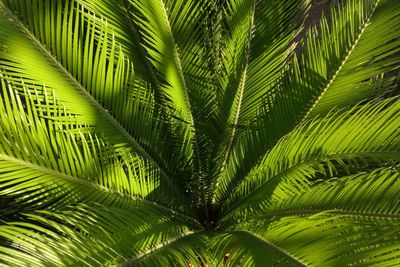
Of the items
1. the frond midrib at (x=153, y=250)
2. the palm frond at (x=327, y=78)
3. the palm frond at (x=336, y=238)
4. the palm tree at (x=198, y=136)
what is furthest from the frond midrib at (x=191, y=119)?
the palm frond at (x=336, y=238)

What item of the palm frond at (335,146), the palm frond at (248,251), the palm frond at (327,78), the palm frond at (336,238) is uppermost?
the palm frond at (327,78)

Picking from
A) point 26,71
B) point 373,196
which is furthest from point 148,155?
point 373,196

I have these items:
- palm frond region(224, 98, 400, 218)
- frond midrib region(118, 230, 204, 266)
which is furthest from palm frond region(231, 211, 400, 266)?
frond midrib region(118, 230, 204, 266)

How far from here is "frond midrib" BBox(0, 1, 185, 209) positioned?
5.25 feet

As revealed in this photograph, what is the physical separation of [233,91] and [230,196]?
1.53 feet

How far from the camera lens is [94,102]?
1.73 metres

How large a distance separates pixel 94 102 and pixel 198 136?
519 mm

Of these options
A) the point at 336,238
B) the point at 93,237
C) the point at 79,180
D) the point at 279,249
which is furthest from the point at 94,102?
the point at 336,238

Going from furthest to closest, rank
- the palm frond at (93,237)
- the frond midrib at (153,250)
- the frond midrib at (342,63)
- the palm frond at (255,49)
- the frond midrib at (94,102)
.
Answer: the palm frond at (255,49) → the frond midrib at (342,63) → the frond midrib at (94,102) → the frond midrib at (153,250) → the palm frond at (93,237)

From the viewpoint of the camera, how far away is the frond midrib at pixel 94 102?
63.0 inches

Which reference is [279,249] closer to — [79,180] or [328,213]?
[328,213]

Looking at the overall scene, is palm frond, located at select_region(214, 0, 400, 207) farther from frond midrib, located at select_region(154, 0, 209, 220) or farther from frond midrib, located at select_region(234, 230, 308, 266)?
frond midrib, located at select_region(234, 230, 308, 266)

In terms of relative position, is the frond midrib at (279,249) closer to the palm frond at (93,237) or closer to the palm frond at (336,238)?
the palm frond at (336,238)

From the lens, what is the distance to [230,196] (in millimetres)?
1954
